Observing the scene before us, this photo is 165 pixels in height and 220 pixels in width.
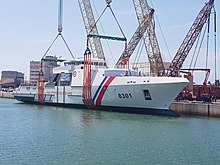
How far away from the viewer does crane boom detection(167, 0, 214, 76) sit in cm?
5772

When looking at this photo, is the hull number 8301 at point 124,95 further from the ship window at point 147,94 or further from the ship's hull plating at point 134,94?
the ship window at point 147,94

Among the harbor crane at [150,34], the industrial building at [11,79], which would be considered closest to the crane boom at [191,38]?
the harbor crane at [150,34]

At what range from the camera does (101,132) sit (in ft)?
75.9

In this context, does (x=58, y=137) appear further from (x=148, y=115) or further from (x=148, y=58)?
(x=148, y=58)

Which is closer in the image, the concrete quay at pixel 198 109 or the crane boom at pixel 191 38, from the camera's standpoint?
the concrete quay at pixel 198 109

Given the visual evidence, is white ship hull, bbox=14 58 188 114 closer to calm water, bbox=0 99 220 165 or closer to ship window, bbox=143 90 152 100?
ship window, bbox=143 90 152 100

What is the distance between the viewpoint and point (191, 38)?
6028 cm

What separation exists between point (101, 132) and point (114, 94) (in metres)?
14.3

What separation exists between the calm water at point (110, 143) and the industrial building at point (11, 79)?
365 feet

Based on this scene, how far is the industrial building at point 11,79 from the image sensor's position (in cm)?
13444

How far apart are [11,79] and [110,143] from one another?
417 ft

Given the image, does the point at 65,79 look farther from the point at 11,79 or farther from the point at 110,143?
the point at 11,79

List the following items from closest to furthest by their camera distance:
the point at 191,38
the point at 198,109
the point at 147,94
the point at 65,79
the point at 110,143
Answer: the point at 110,143, the point at 147,94, the point at 198,109, the point at 65,79, the point at 191,38

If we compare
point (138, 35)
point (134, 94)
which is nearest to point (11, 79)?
point (138, 35)
